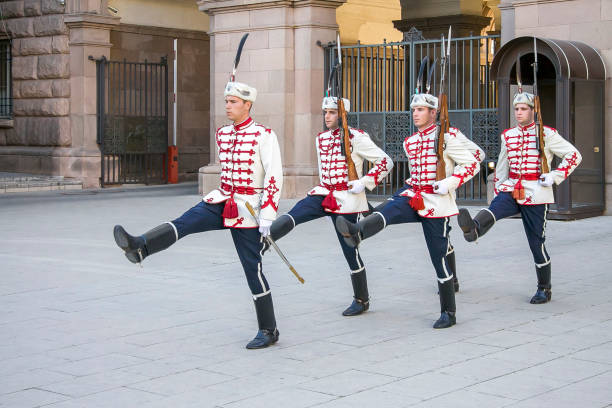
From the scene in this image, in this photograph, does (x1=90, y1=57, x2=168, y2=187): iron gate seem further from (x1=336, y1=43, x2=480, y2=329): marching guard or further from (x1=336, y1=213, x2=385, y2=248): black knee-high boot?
(x1=336, y1=213, x2=385, y2=248): black knee-high boot

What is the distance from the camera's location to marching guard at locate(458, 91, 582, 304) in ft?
25.2

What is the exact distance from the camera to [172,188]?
20938 millimetres

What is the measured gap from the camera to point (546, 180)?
766 cm

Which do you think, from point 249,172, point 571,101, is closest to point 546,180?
point 249,172

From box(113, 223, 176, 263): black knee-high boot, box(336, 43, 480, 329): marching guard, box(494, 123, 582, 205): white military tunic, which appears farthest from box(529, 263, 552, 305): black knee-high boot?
box(113, 223, 176, 263): black knee-high boot

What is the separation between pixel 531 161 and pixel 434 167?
1294 millimetres

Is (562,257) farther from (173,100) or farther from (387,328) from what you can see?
(173,100)

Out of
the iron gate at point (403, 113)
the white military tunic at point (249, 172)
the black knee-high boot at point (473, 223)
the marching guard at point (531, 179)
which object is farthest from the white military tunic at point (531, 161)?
the iron gate at point (403, 113)

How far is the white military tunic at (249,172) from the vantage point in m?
6.24

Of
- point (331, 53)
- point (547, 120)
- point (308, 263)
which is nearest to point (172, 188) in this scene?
point (331, 53)

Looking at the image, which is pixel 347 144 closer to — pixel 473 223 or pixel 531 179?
pixel 473 223

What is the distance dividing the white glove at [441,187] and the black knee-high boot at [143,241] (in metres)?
1.86

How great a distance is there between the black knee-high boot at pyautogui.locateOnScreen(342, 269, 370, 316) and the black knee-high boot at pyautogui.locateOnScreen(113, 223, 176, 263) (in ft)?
5.52

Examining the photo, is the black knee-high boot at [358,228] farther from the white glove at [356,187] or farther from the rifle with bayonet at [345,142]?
the rifle with bayonet at [345,142]
